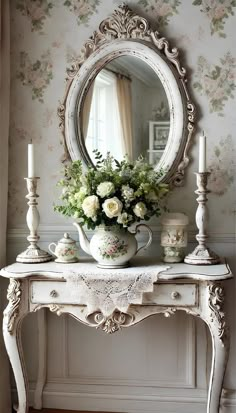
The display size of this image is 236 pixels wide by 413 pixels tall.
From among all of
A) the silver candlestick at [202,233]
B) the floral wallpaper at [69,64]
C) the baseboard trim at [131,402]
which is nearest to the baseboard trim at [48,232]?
the floral wallpaper at [69,64]

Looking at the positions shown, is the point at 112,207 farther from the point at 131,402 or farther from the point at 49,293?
Answer: the point at 131,402

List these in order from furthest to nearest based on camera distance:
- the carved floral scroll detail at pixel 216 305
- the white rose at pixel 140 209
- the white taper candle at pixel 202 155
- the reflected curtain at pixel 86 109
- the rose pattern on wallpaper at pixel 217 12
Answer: the reflected curtain at pixel 86 109, the rose pattern on wallpaper at pixel 217 12, the white taper candle at pixel 202 155, the white rose at pixel 140 209, the carved floral scroll detail at pixel 216 305

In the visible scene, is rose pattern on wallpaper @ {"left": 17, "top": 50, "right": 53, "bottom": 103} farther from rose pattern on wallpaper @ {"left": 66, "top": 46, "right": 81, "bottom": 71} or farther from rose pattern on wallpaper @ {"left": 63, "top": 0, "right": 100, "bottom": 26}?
rose pattern on wallpaper @ {"left": 63, "top": 0, "right": 100, "bottom": 26}

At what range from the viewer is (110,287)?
2342 mm

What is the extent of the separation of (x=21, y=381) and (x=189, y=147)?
4.66 ft

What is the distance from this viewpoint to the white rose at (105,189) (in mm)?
2395

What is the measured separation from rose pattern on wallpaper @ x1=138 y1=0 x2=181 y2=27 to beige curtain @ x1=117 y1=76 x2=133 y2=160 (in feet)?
1.16

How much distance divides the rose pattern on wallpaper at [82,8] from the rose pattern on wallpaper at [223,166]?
96 cm

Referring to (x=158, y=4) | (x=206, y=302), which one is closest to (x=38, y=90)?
(x=158, y=4)

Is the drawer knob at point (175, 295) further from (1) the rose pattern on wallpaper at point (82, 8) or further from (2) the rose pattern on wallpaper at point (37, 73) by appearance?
(1) the rose pattern on wallpaper at point (82, 8)

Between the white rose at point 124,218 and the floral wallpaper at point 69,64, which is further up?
the floral wallpaper at point 69,64

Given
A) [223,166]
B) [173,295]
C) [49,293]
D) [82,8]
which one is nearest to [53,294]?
[49,293]

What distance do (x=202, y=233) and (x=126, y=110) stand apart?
29.9 inches

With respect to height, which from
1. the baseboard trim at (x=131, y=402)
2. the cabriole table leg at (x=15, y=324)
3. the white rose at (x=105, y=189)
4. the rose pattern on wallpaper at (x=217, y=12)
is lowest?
the baseboard trim at (x=131, y=402)
